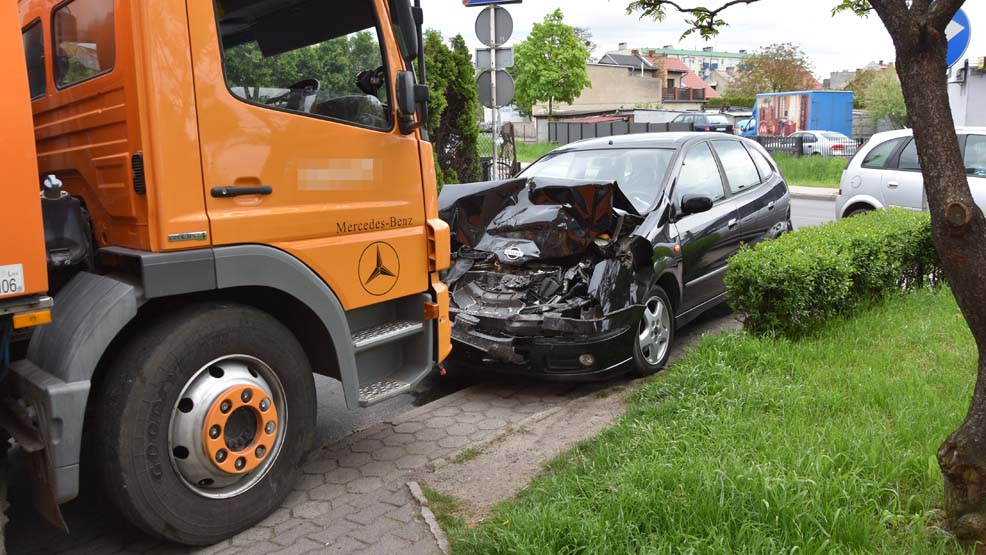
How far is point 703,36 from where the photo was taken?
4754 millimetres

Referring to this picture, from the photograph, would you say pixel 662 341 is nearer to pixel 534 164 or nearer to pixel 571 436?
pixel 571 436

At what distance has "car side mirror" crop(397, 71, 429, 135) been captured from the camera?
167 inches

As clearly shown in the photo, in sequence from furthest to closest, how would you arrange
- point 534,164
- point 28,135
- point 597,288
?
point 534,164 → point 597,288 → point 28,135

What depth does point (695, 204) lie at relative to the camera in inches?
249

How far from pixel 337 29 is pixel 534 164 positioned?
12.3ft

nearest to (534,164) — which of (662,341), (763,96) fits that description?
(662,341)

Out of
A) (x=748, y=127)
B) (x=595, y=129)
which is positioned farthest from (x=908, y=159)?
(x=748, y=127)

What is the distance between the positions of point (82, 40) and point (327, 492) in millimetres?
2549

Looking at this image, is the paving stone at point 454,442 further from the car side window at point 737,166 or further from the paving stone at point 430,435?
the car side window at point 737,166

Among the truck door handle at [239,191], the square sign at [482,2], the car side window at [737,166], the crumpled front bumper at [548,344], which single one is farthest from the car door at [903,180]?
the truck door handle at [239,191]

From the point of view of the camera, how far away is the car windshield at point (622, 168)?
21.5 feet

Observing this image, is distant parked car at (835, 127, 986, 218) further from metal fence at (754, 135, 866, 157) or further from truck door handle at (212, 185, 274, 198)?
metal fence at (754, 135, 866, 157)

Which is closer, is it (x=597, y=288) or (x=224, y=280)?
(x=224, y=280)

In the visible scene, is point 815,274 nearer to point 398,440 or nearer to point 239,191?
point 398,440
